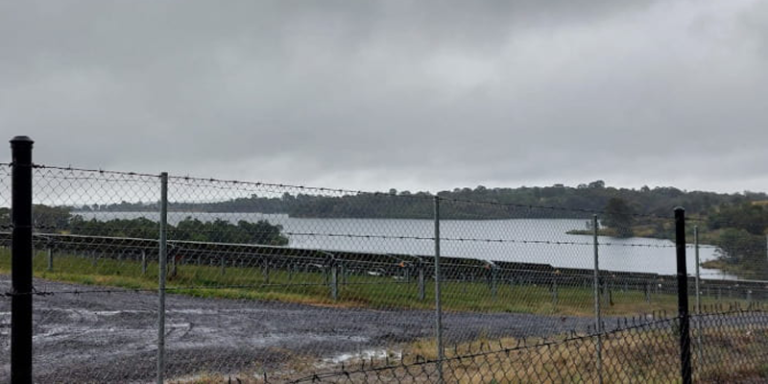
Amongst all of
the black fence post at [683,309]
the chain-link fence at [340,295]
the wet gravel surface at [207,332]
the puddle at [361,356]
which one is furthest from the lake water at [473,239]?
the wet gravel surface at [207,332]

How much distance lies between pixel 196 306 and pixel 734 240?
10508 millimetres

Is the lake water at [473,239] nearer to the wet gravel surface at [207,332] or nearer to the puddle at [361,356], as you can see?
the puddle at [361,356]

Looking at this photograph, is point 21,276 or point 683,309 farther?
point 683,309

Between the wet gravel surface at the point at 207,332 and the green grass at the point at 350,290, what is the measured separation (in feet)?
1.00

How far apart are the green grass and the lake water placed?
37.7 inches

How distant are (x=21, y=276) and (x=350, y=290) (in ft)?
34.6

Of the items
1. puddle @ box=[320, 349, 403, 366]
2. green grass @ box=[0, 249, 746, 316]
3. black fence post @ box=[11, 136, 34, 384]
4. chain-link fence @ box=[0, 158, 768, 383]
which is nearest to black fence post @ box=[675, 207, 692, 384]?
chain-link fence @ box=[0, 158, 768, 383]

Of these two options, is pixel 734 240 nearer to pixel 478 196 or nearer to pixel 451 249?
pixel 478 196

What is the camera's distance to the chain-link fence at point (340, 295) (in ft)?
17.8

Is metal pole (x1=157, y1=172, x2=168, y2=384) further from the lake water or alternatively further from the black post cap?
the black post cap

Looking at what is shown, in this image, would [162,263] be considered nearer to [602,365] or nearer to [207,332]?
[602,365]

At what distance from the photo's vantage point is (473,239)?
753 centimetres

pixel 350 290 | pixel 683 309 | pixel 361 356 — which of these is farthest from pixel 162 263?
pixel 350 290

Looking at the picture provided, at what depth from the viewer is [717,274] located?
1205 centimetres
